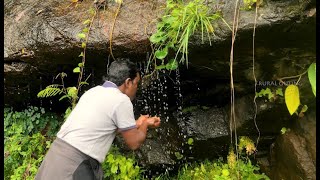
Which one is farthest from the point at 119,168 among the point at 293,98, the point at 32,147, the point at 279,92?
the point at 293,98

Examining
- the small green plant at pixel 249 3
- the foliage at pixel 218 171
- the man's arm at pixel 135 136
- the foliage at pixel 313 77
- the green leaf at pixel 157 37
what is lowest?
the foliage at pixel 218 171

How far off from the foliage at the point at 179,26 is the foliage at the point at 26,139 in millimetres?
2743

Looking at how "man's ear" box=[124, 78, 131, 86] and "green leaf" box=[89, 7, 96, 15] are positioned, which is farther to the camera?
"green leaf" box=[89, 7, 96, 15]

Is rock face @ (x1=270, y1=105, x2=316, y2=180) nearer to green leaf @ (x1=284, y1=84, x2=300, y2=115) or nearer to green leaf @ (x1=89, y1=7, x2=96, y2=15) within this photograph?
green leaf @ (x1=284, y1=84, x2=300, y2=115)

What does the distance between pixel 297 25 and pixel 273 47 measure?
16.2 inches

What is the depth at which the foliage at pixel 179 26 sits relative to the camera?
4141 millimetres

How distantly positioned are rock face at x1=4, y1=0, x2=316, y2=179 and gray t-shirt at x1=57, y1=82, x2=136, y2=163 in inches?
44.4

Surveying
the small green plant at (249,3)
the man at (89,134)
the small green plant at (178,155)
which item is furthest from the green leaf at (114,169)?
the small green plant at (249,3)

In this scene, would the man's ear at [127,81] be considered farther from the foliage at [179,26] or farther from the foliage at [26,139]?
the foliage at [26,139]

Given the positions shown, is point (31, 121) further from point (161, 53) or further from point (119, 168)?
point (161, 53)

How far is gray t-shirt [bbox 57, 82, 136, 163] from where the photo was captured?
12.4 ft

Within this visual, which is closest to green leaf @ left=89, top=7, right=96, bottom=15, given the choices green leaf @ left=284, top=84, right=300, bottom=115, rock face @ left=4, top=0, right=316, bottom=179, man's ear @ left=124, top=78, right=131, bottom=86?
rock face @ left=4, top=0, right=316, bottom=179

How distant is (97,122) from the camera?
3.79 m

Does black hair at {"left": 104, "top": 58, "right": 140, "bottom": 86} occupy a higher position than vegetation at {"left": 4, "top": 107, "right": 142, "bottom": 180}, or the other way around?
black hair at {"left": 104, "top": 58, "right": 140, "bottom": 86}
